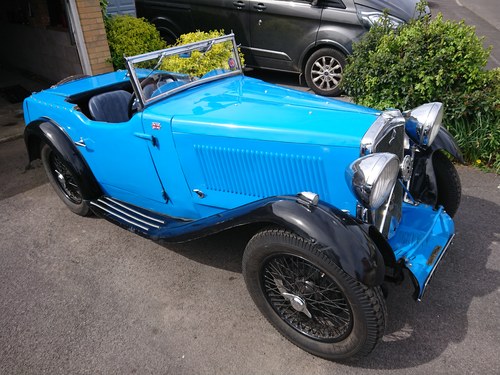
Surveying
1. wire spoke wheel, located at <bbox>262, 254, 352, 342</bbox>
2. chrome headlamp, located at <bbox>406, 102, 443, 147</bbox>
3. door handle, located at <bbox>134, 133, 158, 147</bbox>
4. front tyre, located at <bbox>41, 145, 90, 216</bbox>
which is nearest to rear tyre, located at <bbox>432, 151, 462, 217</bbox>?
chrome headlamp, located at <bbox>406, 102, 443, 147</bbox>

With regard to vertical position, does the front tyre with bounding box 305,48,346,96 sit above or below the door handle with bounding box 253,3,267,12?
below

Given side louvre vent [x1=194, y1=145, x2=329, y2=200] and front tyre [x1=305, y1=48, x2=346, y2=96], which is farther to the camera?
front tyre [x1=305, y1=48, x2=346, y2=96]

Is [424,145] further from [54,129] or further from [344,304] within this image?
[54,129]

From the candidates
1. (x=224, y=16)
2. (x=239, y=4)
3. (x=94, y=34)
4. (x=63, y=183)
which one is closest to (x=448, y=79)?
(x=239, y=4)

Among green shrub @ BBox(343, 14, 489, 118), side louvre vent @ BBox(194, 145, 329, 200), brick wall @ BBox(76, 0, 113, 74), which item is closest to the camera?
side louvre vent @ BBox(194, 145, 329, 200)

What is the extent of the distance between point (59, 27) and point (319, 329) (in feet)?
21.3

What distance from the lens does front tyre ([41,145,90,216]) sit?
378 cm

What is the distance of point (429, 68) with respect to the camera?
4.11 meters

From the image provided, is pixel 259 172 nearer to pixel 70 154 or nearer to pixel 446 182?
pixel 446 182

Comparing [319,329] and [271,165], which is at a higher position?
[271,165]

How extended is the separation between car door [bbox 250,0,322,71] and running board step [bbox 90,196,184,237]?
4.06 meters

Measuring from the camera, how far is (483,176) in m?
4.16

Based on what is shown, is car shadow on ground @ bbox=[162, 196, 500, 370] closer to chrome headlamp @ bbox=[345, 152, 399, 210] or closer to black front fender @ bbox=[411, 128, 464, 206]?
black front fender @ bbox=[411, 128, 464, 206]

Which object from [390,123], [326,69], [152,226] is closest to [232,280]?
[152,226]
